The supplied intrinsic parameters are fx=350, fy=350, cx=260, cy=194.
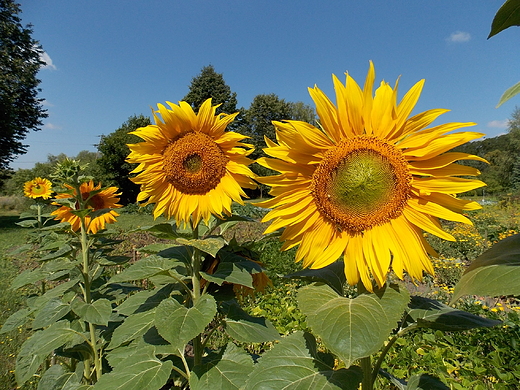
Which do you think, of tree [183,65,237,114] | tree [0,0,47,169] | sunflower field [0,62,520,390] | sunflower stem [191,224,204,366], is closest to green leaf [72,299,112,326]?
sunflower field [0,62,520,390]

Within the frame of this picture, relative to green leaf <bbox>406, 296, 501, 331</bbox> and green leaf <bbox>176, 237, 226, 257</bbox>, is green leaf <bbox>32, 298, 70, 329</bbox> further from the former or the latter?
green leaf <bbox>406, 296, 501, 331</bbox>

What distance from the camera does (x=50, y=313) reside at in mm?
1992

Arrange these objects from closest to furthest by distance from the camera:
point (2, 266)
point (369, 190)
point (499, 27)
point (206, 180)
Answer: point (499, 27), point (369, 190), point (206, 180), point (2, 266)

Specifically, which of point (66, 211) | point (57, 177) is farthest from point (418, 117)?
point (66, 211)

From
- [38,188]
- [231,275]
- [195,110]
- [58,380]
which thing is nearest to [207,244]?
[231,275]

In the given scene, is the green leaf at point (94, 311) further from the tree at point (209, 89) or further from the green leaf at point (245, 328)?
the tree at point (209, 89)

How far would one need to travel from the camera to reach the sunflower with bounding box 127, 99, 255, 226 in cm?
154

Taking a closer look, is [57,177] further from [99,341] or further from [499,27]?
[499,27]

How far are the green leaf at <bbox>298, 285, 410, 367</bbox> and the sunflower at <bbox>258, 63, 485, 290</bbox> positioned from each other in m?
0.07

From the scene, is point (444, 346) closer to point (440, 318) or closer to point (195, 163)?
point (440, 318)

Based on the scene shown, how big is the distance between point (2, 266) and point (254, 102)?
1355 inches

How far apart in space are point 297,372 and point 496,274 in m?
0.57

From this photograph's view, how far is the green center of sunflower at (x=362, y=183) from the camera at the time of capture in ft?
3.24

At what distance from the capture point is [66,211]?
2.61 meters
